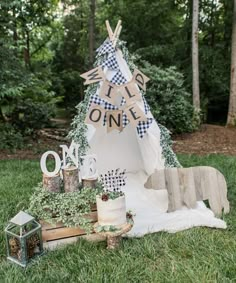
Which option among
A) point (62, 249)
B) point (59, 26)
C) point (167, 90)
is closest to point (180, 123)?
point (167, 90)

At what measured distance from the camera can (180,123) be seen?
6965mm

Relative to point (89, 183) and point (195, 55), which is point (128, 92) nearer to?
point (89, 183)

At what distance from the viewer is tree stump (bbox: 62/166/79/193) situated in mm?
2719

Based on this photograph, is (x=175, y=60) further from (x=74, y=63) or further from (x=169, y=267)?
(x=169, y=267)

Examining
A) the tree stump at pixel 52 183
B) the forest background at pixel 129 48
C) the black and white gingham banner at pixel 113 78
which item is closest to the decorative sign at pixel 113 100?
the black and white gingham banner at pixel 113 78

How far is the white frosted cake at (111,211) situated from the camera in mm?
2469

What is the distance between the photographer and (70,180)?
2.72 meters

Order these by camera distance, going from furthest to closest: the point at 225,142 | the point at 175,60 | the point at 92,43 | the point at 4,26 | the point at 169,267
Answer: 1. the point at 175,60
2. the point at 92,43
3. the point at 225,142
4. the point at 4,26
5. the point at 169,267

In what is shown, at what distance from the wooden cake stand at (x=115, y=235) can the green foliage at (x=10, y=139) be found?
167 inches

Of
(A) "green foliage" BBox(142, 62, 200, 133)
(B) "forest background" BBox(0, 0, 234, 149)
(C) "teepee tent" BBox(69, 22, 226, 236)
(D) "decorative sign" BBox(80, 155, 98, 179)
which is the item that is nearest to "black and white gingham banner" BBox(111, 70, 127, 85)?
(C) "teepee tent" BBox(69, 22, 226, 236)

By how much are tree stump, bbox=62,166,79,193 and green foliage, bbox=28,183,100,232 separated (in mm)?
87

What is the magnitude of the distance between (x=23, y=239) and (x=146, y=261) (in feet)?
2.95

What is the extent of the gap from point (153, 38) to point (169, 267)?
8191 millimetres

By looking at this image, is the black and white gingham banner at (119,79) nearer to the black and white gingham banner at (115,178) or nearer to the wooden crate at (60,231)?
the black and white gingham banner at (115,178)
